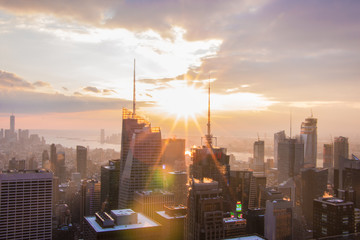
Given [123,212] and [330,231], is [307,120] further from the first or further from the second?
[123,212]

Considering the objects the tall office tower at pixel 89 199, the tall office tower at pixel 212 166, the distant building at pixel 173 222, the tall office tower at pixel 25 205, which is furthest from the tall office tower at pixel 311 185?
the tall office tower at pixel 25 205

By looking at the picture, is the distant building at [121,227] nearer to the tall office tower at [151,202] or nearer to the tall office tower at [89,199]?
the tall office tower at [151,202]

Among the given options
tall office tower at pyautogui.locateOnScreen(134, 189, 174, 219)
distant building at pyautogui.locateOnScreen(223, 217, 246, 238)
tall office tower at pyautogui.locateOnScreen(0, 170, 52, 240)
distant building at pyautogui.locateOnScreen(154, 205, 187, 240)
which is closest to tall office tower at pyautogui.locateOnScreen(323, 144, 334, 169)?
tall office tower at pyautogui.locateOnScreen(134, 189, 174, 219)

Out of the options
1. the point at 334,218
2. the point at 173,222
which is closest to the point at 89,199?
the point at 173,222

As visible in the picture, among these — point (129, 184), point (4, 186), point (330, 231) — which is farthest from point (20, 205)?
point (330, 231)

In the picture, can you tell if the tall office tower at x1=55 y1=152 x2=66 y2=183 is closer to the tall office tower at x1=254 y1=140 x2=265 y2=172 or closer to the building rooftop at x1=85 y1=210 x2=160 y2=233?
the tall office tower at x1=254 y1=140 x2=265 y2=172

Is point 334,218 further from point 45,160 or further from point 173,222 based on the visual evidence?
point 45,160
